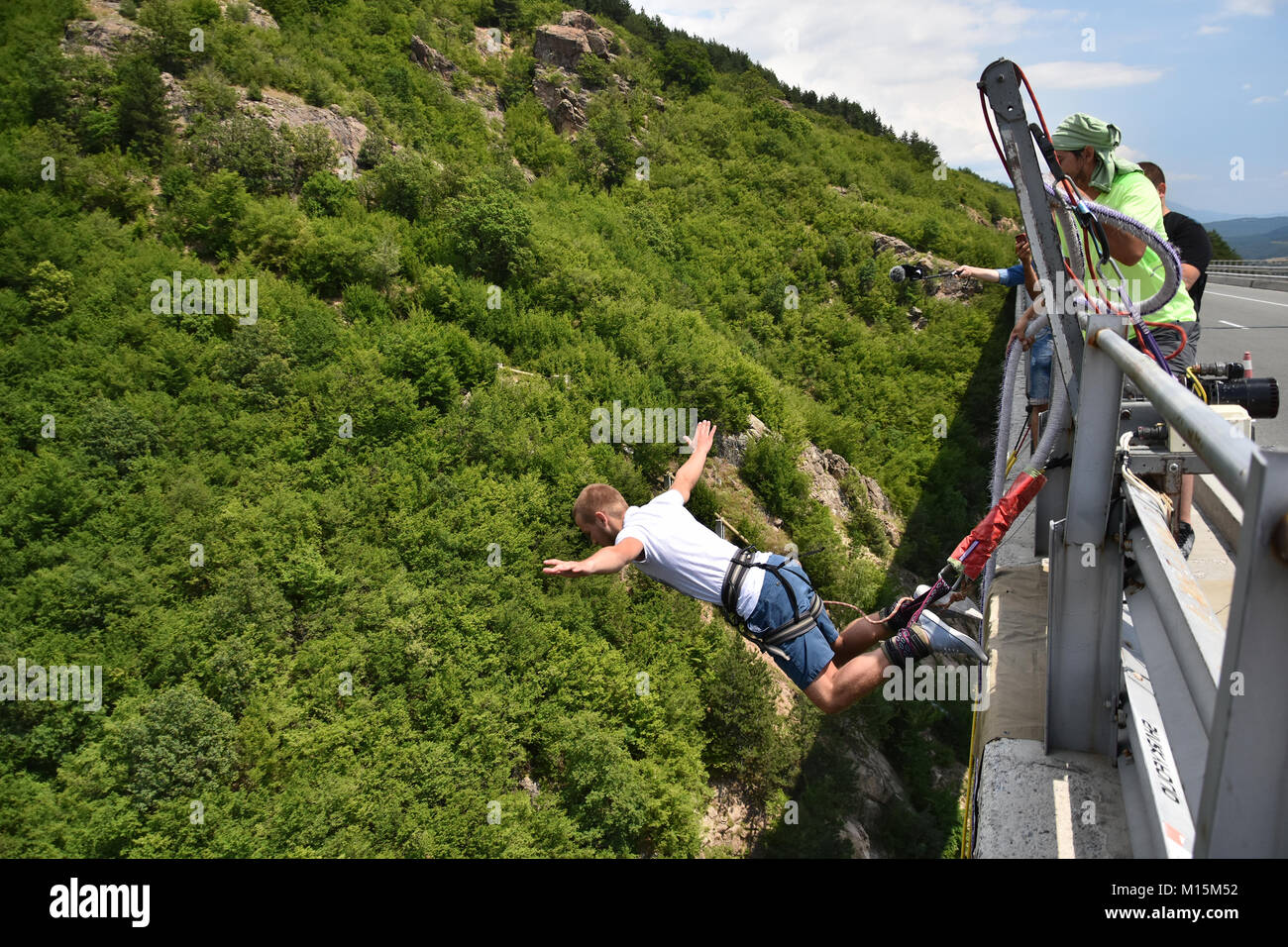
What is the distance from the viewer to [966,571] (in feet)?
11.4

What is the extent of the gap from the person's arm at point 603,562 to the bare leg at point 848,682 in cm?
130

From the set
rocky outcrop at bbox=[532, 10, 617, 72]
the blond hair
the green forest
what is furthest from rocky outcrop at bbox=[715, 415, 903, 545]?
rocky outcrop at bbox=[532, 10, 617, 72]

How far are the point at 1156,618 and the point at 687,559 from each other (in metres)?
2.33

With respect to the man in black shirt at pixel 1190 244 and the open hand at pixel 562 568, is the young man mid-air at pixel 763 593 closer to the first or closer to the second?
the open hand at pixel 562 568

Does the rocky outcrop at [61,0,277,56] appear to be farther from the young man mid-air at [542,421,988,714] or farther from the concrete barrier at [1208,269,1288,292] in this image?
the concrete barrier at [1208,269,1288,292]

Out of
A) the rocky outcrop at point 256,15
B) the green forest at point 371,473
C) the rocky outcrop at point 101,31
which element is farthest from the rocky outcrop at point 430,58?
the rocky outcrop at point 101,31

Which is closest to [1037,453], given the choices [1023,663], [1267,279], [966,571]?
[966,571]

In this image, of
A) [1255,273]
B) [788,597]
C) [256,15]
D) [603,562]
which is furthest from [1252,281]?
[256,15]

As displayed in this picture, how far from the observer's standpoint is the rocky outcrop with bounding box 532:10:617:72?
27.4 meters

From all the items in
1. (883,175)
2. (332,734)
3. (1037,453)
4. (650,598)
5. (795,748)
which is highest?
(883,175)

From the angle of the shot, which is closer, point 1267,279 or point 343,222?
point 343,222

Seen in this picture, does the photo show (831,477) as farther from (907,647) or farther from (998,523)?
(998,523)
